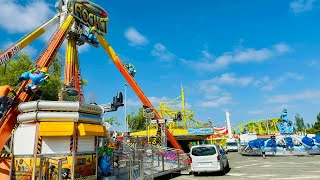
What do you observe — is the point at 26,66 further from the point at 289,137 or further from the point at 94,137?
the point at 289,137

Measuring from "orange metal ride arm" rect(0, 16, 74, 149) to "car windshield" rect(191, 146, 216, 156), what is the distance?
34.6 ft

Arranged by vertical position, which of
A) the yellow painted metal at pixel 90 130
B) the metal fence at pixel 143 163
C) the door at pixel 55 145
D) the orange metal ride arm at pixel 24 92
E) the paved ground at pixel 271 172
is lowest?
the paved ground at pixel 271 172

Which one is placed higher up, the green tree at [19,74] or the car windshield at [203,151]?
the green tree at [19,74]

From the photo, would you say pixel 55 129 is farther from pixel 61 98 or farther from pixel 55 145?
pixel 61 98

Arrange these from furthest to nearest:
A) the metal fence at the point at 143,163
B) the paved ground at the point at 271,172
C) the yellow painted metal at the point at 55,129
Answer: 1. the paved ground at the point at 271,172
2. the metal fence at the point at 143,163
3. the yellow painted metal at the point at 55,129

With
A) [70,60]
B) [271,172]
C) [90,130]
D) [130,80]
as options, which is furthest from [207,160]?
[130,80]

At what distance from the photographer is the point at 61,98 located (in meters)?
14.8

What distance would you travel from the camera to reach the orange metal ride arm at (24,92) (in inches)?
565

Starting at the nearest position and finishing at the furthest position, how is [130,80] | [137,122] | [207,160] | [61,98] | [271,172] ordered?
[61,98] → [207,160] → [271,172] → [130,80] → [137,122]

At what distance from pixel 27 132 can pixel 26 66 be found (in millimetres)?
24574

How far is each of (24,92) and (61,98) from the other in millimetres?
3063

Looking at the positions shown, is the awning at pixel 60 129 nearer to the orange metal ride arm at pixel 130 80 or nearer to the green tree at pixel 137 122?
the orange metal ride arm at pixel 130 80

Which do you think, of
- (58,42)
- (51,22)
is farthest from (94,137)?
(51,22)

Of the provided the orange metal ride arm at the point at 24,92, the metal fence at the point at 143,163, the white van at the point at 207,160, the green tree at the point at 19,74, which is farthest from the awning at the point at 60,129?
the green tree at the point at 19,74
